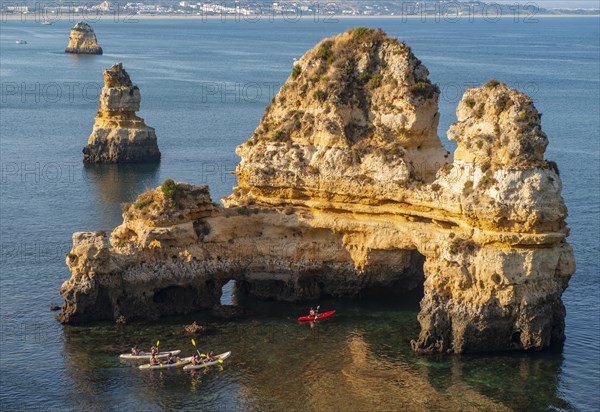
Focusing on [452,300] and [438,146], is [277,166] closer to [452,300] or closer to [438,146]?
[438,146]

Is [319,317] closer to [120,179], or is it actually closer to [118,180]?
[118,180]

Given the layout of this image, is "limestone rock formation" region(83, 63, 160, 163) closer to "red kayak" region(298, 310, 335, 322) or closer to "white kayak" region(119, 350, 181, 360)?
"red kayak" region(298, 310, 335, 322)

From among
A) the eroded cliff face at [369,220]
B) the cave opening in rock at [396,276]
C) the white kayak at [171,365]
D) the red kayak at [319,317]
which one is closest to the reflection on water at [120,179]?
the eroded cliff face at [369,220]

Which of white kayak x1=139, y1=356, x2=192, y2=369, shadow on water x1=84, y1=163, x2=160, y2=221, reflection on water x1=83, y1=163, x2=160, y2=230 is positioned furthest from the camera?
shadow on water x1=84, y1=163, x2=160, y2=221

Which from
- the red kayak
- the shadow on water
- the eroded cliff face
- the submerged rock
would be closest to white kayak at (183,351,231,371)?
the submerged rock

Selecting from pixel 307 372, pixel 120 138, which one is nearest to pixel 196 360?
pixel 307 372

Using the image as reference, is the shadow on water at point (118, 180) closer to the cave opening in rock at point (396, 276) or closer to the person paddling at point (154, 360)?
the cave opening in rock at point (396, 276)
